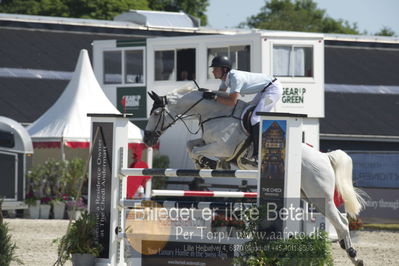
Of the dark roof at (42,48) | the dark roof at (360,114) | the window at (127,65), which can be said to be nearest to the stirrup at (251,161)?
the window at (127,65)

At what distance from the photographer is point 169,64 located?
2002 centimetres

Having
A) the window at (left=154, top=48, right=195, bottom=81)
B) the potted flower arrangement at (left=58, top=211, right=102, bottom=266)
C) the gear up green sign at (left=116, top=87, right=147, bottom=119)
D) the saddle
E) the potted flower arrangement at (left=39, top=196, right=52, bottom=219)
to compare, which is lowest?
the potted flower arrangement at (left=39, top=196, right=52, bottom=219)

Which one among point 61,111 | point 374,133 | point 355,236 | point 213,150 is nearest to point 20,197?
point 61,111

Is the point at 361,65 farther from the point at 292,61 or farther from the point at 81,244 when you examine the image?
the point at 81,244

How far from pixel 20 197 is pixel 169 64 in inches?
235

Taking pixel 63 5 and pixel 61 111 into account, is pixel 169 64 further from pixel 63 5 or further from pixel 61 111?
pixel 63 5

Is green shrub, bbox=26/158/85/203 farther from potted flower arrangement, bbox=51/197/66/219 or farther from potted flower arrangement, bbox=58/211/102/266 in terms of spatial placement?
potted flower arrangement, bbox=58/211/102/266

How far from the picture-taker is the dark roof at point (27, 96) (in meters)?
23.0

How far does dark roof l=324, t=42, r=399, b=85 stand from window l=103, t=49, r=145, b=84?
9556 millimetres

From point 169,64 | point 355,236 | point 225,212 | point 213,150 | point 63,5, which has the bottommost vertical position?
point 355,236

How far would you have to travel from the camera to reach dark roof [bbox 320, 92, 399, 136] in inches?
1012

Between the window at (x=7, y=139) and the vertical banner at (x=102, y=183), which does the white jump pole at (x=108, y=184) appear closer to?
the vertical banner at (x=102, y=183)

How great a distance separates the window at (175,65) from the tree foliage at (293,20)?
2989 centimetres

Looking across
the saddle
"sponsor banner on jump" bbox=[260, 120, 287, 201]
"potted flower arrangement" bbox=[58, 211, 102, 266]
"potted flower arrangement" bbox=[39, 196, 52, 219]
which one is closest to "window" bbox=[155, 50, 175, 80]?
"potted flower arrangement" bbox=[39, 196, 52, 219]
